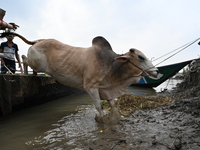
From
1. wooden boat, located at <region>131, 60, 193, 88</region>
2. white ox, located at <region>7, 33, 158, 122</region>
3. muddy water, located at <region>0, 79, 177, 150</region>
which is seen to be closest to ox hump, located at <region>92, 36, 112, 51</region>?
white ox, located at <region>7, 33, 158, 122</region>

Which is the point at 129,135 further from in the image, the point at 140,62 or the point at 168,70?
the point at 168,70

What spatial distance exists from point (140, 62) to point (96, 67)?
1106mm

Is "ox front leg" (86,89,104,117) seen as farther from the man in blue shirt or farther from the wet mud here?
the man in blue shirt

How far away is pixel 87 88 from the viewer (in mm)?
3734

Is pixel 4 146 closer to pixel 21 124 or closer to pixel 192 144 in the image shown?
pixel 21 124

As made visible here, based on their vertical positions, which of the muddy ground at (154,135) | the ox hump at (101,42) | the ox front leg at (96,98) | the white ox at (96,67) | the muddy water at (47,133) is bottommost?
the muddy ground at (154,135)

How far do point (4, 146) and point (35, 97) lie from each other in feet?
9.44

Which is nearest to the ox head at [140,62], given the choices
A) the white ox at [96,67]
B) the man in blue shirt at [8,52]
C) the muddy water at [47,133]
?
the white ox at [96,67]

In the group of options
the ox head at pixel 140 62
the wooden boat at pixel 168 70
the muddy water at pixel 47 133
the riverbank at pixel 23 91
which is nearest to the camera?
the muddy water at pixel 47 133

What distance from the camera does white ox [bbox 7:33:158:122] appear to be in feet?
12.3

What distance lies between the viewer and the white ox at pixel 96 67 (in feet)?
12.3

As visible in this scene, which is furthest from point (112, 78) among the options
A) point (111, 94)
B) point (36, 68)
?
point (36, 68)

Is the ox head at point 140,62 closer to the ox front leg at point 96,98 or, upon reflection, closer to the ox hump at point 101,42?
the ox hump at point 101,42

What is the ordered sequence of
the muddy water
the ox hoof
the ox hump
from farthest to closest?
1. the ox hump
2. the ox hoof
3. the muddy water
